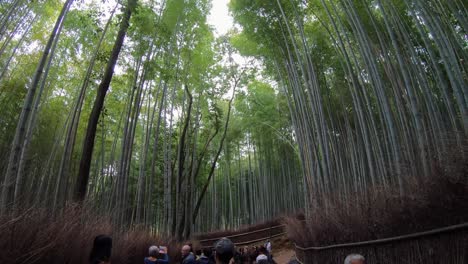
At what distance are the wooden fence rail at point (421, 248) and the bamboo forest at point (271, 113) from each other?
1 cm

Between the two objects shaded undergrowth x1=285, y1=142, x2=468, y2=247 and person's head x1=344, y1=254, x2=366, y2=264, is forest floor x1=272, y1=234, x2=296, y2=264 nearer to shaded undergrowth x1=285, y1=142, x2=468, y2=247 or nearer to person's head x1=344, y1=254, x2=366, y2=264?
shaded undergrowth x1=285, y1=142, x2=468, y2=247

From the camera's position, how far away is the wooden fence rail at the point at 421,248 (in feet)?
6.03

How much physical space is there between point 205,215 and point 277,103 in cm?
886

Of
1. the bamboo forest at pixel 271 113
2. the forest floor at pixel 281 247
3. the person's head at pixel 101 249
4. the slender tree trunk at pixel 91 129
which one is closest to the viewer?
the person's head at pixel 101 249

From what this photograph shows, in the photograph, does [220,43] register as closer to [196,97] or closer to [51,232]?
[196,97]

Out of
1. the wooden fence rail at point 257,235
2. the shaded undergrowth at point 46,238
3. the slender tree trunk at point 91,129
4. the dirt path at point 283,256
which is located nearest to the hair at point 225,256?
the shaded undergrowth at point 46,238

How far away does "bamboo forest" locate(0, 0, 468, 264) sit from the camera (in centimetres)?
251

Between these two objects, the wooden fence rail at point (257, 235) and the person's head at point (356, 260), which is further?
the wooden fence rail at point (257, 235)

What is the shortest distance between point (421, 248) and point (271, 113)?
9.04 meters

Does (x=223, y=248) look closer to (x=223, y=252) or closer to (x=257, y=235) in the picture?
(x=223, y=252)

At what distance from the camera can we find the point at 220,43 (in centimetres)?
1100

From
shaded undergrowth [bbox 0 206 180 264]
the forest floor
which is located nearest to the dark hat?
shaded undergrowth [bbox 0 206 180 264]

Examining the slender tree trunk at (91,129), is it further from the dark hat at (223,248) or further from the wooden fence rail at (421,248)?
the wooden fence rail at (421,248)

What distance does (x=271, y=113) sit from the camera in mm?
11133
